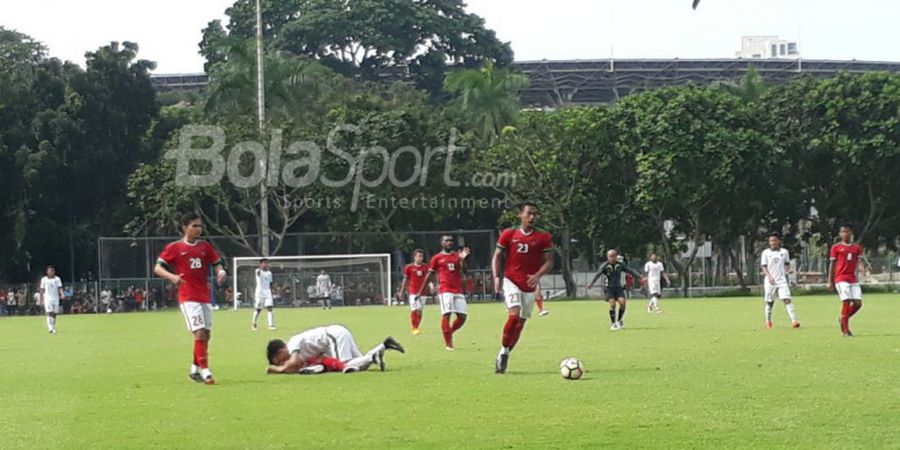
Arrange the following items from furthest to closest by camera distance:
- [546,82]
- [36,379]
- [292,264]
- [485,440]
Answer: [546,82], [292,264], [36,379], [485,440]

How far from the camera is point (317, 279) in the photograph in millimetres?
58781

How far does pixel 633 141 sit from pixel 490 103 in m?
9.59

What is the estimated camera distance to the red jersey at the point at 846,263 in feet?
82.2

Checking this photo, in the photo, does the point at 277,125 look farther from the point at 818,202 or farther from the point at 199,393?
the point at 199,393

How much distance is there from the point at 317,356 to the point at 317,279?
4015cm

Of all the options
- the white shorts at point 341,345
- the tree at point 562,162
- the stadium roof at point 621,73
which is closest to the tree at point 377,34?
the stadium roof at point 621,73

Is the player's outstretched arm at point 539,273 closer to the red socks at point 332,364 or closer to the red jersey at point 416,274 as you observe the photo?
the red socks at point 332,364

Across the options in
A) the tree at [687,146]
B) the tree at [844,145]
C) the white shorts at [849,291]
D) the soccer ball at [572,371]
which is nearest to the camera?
the soccer ball at [572,371]

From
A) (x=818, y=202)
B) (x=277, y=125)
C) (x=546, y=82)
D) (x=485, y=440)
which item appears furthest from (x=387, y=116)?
(x=485, y=440)

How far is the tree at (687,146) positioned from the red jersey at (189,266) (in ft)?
148

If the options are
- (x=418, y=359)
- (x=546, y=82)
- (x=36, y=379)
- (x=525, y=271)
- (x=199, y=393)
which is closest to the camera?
(x=199, y=393)

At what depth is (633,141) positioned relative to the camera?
63.3 m

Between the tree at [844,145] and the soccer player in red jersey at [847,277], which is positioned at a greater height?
the tree at [844,145]

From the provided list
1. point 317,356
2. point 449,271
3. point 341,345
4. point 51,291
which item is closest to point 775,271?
point 449,271
